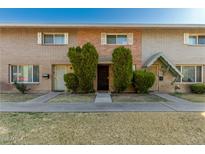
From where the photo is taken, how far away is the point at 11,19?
1298 centimetres

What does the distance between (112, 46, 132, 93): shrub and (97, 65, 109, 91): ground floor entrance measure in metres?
2.14

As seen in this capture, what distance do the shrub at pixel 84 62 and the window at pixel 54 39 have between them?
239 cm

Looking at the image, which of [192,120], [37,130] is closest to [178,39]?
[192,120]

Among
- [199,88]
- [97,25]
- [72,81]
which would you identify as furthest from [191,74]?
[72,81]

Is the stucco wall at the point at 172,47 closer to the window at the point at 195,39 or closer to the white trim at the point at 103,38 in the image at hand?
the window at the point at 195,39

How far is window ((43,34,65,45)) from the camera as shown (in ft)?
47.0

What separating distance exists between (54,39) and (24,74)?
12.7 feet

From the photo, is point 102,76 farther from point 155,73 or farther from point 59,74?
point 155,73

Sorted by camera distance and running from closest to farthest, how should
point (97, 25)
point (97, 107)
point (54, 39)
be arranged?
point (97, 107) → point (97, 25) → point (54, 39)

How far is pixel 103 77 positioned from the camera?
1481cm

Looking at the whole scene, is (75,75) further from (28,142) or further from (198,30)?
(198,30)

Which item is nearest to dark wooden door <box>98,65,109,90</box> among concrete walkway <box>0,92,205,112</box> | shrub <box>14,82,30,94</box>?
shrub <box>14,82,30,94</box>

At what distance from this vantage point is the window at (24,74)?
47.0ft

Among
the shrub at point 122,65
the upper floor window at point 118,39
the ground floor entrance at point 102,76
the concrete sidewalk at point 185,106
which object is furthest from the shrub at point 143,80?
the concrete sidewalk at point 185,106
